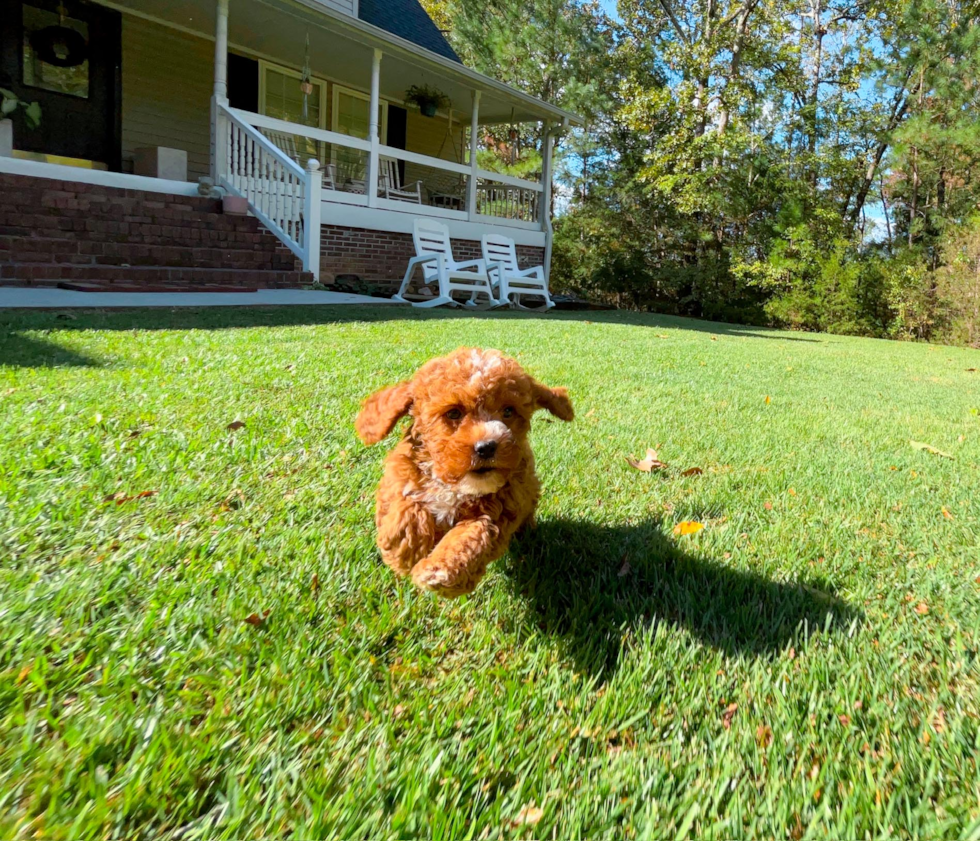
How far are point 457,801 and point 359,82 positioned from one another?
667 inches

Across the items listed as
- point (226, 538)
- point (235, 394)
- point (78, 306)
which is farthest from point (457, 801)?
point (78, 306)

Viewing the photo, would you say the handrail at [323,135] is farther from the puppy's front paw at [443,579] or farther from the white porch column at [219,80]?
the puppy's front paw at [443,579]

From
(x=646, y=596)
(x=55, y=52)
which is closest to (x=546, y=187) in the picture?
(x=55, y=52)

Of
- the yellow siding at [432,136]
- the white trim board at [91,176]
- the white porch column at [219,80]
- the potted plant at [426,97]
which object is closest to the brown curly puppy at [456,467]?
the white trim board at [91,176]

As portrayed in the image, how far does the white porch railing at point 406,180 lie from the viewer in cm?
1165

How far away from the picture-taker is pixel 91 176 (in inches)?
350

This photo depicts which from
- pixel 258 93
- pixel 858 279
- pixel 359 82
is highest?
pixel 359 82

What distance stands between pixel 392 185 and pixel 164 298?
8.96 meters

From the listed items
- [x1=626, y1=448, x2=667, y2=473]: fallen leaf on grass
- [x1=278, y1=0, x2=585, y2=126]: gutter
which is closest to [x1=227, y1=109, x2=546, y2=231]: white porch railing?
[x1=278, y1=0, x2=585, y2=126]: gutter

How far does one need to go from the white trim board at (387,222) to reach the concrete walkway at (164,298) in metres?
2.67

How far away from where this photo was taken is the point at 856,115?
19234 millimetres

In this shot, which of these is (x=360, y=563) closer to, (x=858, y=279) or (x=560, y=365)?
(x=560, y=365)

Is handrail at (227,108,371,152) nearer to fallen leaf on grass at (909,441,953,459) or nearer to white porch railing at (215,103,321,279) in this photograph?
white porch railing at (215,103,321,279)

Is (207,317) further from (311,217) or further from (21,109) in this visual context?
(21,109)
